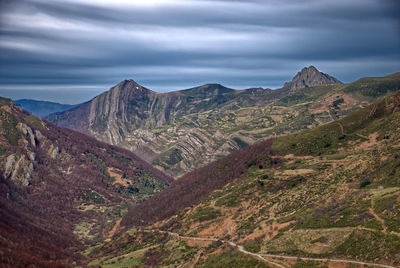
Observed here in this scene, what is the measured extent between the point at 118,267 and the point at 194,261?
58.6 m

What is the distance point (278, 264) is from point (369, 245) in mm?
29015

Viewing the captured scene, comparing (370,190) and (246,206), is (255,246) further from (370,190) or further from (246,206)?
(246,206)

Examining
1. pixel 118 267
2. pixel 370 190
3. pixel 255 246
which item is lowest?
pixel 118 267

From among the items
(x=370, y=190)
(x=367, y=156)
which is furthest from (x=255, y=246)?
(x=367, y=156)

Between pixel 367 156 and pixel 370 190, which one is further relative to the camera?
pixel 367 156

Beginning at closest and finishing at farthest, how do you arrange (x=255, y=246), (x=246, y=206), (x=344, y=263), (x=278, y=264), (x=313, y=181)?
(x=344, y=263) → (x=278, y=264) → (x=255, y=246) → (x=313, y=181) → (x=246, y=206)

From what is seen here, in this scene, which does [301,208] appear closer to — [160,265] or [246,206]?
[246,206]

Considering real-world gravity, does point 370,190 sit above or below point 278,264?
above

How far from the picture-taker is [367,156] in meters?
178

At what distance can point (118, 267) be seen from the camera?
189250mm

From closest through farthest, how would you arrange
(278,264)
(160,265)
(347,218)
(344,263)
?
1. (344,263)
2. (278,264)
3. (347,218)
4. (160,265)

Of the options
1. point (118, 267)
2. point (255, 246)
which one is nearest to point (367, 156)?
point (255, 246)

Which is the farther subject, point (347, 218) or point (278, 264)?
point (347, 218)

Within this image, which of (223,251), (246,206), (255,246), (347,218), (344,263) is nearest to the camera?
(344,263)
